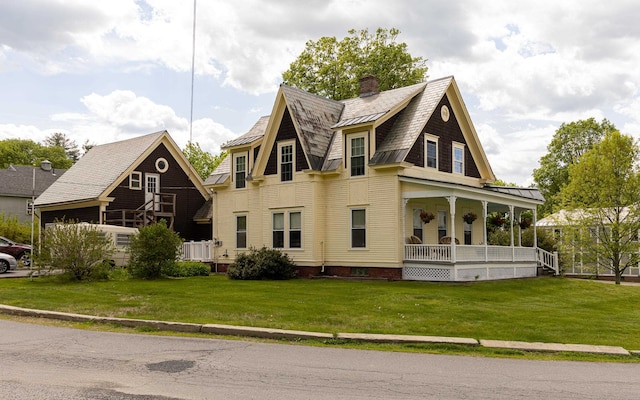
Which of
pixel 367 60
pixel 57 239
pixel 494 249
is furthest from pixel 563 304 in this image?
pixel 367 60

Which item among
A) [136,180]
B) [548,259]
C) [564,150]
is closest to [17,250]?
[136,180]

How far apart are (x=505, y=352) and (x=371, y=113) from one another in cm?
1725

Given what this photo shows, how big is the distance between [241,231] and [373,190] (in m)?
8.25

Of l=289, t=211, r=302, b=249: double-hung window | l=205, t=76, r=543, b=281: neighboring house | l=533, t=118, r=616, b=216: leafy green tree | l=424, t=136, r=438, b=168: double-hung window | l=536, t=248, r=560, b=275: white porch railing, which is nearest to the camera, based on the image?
l=205, t=76, r=543, b=281: neighboring house

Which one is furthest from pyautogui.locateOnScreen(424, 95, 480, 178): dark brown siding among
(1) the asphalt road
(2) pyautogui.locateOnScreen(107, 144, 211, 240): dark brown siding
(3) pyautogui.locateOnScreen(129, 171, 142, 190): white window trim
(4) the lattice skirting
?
(3) pyautogui.locateOnScreen(129, 171, 142, 190): white window trim

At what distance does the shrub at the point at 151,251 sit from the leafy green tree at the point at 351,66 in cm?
2478

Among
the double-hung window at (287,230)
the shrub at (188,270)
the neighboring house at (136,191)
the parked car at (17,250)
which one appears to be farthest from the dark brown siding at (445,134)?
the parked car at (17,250)

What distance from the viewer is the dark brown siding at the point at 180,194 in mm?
38469

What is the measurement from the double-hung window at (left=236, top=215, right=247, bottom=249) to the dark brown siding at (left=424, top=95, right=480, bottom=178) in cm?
978

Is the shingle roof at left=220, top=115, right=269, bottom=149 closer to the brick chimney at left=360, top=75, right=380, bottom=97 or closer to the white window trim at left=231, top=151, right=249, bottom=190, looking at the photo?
the white window trim at left=231, top=151, right=249, bottom=190

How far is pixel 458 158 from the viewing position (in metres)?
28.1

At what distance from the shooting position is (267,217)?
2767 centimetres

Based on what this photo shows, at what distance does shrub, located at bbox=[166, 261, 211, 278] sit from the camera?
Answer: 26062 millimetres

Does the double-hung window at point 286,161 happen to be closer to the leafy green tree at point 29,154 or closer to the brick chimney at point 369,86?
the brick chimney at point 369,86
